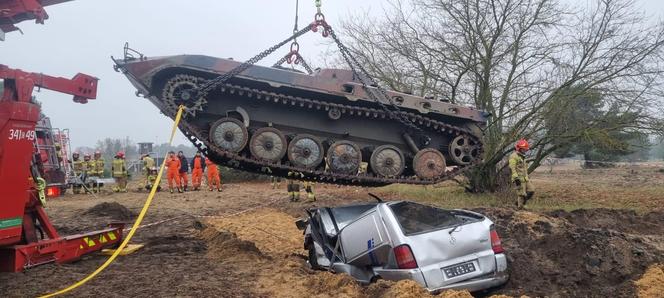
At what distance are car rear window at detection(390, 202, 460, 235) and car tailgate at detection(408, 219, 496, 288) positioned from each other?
6.6 inches

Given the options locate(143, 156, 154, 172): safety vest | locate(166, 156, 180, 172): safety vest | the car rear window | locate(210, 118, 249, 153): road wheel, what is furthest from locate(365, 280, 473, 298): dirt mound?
locate(143, 156, 154, 172): safety vest

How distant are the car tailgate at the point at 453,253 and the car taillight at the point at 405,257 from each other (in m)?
0.05

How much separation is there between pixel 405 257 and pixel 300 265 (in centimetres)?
243

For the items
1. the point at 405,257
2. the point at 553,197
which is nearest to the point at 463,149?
the point at 405,257

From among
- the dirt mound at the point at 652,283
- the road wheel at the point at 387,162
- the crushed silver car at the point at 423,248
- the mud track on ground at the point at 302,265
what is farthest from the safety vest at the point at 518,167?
the dirt mound at the point at 652,283

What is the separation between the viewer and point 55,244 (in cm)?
702

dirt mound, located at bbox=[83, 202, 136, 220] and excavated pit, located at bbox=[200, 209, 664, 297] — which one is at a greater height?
dirt mound, located at bbox=[83, 202, 136, 220]

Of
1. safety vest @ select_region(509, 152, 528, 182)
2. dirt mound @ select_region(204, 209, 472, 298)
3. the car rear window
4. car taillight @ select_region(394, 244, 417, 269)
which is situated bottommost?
dirt mound @ select_region(204, 209, 472, 298)

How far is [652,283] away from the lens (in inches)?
235

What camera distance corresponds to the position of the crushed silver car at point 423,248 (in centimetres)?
591

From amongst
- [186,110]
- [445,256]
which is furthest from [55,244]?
[445,256]

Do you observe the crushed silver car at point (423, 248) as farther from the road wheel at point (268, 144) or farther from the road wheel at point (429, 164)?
the road wheel at point (429, 164)

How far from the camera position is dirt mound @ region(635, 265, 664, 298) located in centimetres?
573

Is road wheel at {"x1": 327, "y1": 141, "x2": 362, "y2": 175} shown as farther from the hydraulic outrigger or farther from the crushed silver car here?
the hydraulic outrigger
